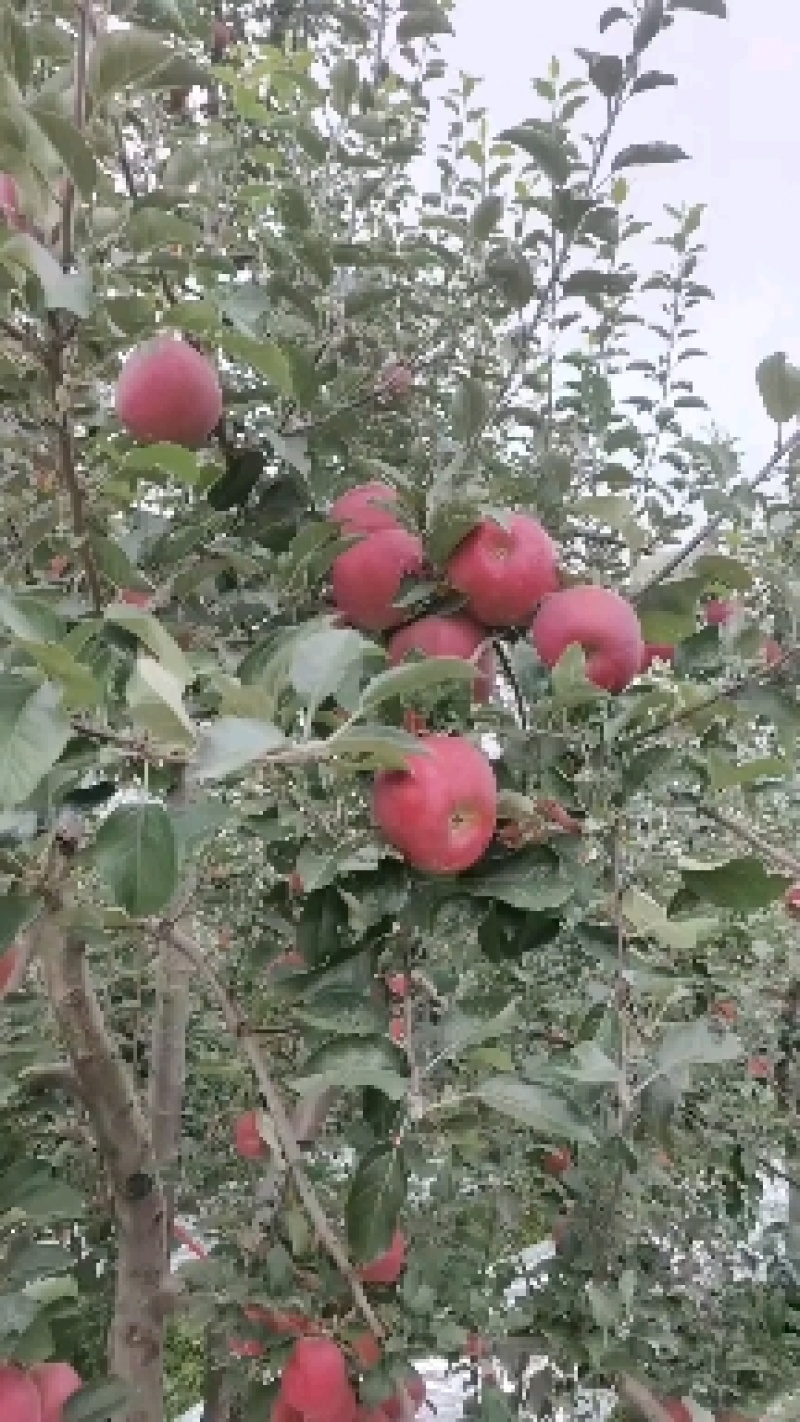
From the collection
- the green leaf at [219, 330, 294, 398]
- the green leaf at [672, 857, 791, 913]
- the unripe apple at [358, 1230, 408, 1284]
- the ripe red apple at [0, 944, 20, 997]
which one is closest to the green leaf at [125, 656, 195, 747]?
the green leaf at [219, 330, 294, 398]

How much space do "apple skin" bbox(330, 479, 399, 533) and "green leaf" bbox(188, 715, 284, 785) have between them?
13.5 inches

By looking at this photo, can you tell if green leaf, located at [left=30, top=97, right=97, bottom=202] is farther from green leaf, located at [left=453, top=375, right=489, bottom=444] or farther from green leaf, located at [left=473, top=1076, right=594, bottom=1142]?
green leaf, located at [left=473, top=1076, right=594, bottom=1142]

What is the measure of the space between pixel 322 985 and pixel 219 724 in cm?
30

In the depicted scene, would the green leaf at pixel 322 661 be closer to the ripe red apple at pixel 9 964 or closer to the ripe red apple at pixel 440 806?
the ripe red apple at pixel 440 806

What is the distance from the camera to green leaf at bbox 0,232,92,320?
763mm

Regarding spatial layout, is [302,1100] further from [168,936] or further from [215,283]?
[215,283]

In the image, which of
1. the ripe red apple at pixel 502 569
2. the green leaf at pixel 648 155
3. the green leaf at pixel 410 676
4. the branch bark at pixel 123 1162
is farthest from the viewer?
the branch bark at pixel 123 1162

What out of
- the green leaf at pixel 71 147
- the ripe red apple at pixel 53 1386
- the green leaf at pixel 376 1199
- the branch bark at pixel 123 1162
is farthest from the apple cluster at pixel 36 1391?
the green leaf at pixel 71 147

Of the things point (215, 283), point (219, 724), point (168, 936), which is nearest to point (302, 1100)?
point (168, 936)

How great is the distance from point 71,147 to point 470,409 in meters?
0.33

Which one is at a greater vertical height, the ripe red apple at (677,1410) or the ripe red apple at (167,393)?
the ripe red apple at (167,393)

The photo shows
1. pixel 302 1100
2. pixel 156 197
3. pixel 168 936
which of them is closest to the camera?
pixel 156 197

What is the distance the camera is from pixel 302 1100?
1.64 m

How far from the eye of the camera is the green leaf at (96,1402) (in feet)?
4.12
